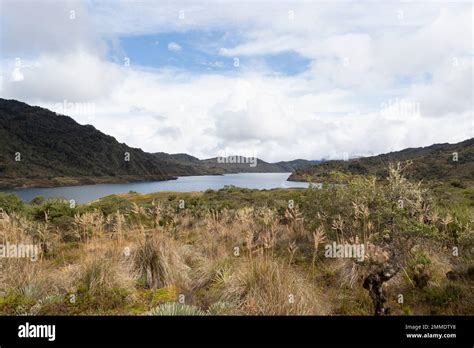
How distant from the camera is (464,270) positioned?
20.8 ft

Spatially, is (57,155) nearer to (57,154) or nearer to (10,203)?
(57,154)

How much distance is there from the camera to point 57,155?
152 m

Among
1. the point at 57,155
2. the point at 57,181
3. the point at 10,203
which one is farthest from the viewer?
the point at 57,155

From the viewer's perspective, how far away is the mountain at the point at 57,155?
11719 centimetres

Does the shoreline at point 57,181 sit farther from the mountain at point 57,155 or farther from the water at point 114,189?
the water at point 114,189

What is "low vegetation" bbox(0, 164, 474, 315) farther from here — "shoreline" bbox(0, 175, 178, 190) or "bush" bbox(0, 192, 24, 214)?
"shoreline" bbox(0, 175, 178, 190)

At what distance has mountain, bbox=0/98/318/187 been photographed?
117 meters

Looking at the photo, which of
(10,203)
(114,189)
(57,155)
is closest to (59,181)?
(114,189)

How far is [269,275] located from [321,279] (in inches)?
91.3

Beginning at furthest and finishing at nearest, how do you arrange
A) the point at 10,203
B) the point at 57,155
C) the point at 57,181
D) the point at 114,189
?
the point at 57,155
the point at 57,181
the point at 114,189
the point at 10,203

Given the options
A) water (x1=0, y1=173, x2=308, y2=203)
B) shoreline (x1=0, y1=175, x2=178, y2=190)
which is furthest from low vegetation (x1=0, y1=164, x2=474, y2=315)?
shoreline (x1=0, y1=175, x2=178, y2=190)

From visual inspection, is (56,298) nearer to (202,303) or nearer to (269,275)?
(202,303)

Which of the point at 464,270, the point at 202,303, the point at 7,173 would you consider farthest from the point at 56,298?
the point at 7,173
